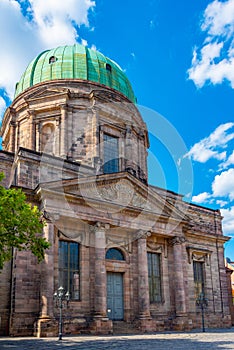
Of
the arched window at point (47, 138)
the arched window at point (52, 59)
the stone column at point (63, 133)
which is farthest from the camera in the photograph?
the arched window at point (52, 59)

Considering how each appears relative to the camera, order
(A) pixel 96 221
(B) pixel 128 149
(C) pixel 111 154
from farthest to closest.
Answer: (B) pixel 128 149, (C) pixel 111 154, (A) pixel 96 221

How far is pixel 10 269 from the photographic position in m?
23.8

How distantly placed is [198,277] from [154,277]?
223 inches

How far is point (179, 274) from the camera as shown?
2973cm

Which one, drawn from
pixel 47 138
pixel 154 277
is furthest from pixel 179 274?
pixel 47 138

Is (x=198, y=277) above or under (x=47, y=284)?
above

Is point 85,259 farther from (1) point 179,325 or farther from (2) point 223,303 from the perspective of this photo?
(2) point 223,303

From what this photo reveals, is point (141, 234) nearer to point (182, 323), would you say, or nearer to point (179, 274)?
point (179, 274)

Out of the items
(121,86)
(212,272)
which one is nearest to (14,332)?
(212,272)

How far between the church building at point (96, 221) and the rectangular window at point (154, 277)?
2.9 inches

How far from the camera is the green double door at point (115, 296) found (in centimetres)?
2681

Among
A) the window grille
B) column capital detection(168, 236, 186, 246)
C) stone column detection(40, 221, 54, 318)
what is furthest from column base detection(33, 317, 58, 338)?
column capital detection(168, 236, 186, 246)

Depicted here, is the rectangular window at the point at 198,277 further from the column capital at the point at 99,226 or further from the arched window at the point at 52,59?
Result: the arched window at the point at 52,59

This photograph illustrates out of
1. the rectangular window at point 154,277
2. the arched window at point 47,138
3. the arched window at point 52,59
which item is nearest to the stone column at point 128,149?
the arched window at point 47,138
